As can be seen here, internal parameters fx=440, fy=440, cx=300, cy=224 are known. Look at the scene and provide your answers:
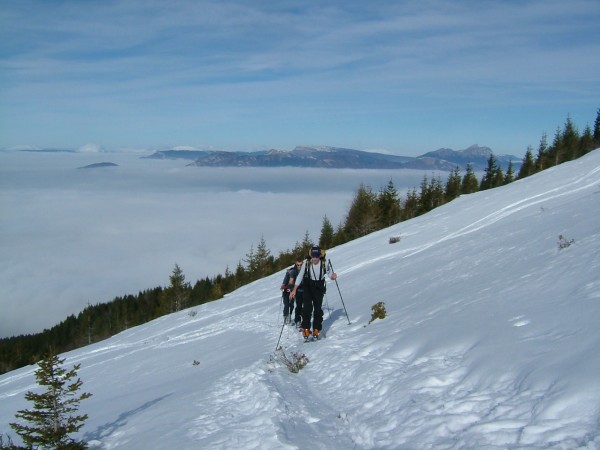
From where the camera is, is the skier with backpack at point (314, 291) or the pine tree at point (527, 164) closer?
the skier with backpack at point (314, 291)

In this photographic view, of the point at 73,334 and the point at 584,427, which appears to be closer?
the point at 584,427

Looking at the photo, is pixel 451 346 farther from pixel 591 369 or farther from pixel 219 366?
pixel 219 366

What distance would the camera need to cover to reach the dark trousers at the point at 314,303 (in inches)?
394

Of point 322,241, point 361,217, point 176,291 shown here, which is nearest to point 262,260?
point 322,241

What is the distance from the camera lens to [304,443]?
4914 mm

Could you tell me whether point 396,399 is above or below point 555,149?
below

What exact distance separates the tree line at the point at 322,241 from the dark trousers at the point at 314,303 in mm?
39763

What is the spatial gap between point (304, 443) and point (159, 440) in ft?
6.20

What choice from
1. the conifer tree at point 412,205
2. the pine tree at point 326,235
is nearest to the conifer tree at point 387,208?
the conifer tree at point 412,205

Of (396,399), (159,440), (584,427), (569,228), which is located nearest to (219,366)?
(159,440)

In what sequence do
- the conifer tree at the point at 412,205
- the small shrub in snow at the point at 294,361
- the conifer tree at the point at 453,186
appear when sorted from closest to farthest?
the small shrub in snow at the point at 294,361
the conifer tree at the point at 412,205
the conifer tree at the point at 453,186

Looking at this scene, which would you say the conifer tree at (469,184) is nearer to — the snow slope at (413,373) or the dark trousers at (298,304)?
the snow slope at (413,373)

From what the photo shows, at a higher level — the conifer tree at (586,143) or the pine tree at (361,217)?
the conifer tree at (586,143)

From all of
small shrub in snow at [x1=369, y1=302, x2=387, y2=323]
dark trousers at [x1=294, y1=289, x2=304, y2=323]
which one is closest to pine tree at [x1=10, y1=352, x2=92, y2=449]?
small shrub in snow at [x1=369, y1=302, x2=387, y2=323]
